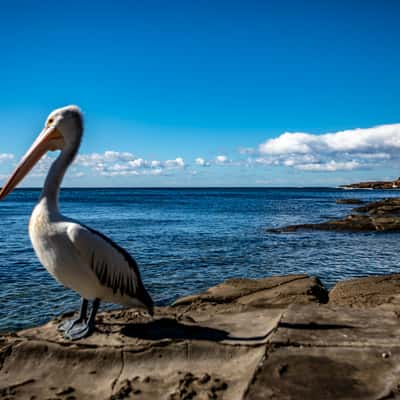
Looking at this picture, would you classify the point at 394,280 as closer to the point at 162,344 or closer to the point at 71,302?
the point at 162,344

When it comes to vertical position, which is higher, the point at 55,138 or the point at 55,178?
the point at 55,138

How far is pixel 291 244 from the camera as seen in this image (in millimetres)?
18281

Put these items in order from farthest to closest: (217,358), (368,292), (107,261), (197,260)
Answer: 1. (197,260)
2. (368,292)
3. (107,261)
4. (217,358)

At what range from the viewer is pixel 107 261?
444 centimetres

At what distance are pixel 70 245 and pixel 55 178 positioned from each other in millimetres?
814

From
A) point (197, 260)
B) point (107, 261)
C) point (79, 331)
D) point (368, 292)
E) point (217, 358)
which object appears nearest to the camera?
point (217, 358)

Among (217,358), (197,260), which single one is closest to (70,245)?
(217,358)

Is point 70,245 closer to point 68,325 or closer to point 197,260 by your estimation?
point 68,325

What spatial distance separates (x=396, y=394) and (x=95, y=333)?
3.17 m

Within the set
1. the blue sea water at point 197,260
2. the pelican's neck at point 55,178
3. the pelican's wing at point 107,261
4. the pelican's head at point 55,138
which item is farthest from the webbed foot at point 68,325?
the blue sea water at point 197,260

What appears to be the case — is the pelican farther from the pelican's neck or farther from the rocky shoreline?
the rocky shoreline

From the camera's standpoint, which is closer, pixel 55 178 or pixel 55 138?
pixel 55 178

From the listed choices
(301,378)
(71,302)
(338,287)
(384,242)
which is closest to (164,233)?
(384,242)

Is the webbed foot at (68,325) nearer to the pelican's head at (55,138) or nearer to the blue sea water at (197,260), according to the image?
the pelican's head at (55,138)
